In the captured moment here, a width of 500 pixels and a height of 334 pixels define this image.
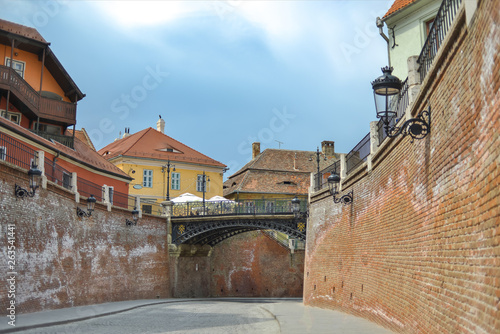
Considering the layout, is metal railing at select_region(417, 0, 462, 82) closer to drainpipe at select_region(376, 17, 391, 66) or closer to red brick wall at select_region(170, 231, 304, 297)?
drainpipe at select_region(376, 17, 391, 66)

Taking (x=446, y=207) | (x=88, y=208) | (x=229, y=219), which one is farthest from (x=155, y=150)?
(x=446, y=207)

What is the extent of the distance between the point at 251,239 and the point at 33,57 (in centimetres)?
2259

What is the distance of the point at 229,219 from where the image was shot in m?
38.2

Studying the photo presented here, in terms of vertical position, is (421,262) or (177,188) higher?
(177,188)

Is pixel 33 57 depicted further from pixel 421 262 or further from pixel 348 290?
pixel 421 262

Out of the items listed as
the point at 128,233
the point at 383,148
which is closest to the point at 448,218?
the point at 383,148

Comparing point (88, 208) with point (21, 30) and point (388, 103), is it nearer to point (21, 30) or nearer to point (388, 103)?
point (21, 30)

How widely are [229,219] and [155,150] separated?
15.5 meters

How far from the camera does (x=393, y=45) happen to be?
21.1 metres

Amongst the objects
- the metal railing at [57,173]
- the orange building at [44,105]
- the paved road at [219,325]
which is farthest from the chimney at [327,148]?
the paved road at [219,325]

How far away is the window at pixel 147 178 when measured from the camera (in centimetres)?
4869

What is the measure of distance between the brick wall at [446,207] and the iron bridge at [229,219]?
65.2ft

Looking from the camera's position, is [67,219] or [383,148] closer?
[383,148]

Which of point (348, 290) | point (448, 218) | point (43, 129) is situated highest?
point (43, 129)
